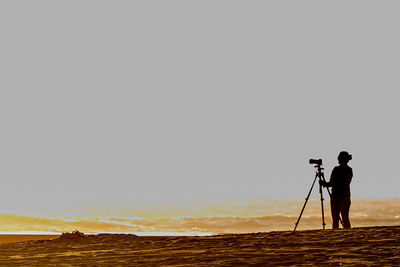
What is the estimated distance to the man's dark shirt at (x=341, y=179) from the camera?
48.6 ft

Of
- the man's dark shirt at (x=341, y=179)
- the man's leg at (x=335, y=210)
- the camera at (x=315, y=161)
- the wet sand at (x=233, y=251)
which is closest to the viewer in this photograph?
the wet sand at (x=233, y=251)

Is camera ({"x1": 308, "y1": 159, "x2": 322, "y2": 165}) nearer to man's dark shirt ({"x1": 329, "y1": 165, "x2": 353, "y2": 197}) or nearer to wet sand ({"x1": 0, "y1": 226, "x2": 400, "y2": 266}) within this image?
man's dark shirt ({"x1": 329, "y1": 165, "x2": 353, "y2": 197})

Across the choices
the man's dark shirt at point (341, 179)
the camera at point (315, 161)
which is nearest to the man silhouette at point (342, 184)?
the man's dark shirt at point (341, 179)

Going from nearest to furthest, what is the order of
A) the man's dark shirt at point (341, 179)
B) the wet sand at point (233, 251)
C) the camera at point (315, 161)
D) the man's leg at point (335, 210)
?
1. the wet sand at point (233, 251)
2. the man's dark shirt at point (341, 179)
3. the man's leg at point (335, 210)
4. the camera at point (315, 161)

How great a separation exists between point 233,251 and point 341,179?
17.3 ft

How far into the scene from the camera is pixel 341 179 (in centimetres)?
1483

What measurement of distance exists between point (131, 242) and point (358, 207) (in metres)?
27.2

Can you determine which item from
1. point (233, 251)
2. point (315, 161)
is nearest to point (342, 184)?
point (315, 161)

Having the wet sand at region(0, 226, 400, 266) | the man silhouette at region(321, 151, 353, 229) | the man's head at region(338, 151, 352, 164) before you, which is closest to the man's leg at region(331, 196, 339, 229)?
the man silhouette at region(321, 151, 353, 229)

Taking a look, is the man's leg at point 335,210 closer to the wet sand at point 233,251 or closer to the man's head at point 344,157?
the man's head at point 344,157

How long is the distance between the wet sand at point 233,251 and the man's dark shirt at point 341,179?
300 cm

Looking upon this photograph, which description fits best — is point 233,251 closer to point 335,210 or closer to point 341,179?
point 341,179

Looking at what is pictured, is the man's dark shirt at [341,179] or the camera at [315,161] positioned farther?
the camera at [315,161]

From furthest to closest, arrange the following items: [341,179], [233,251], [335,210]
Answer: [335,210]
[341,179]
[233,251]
